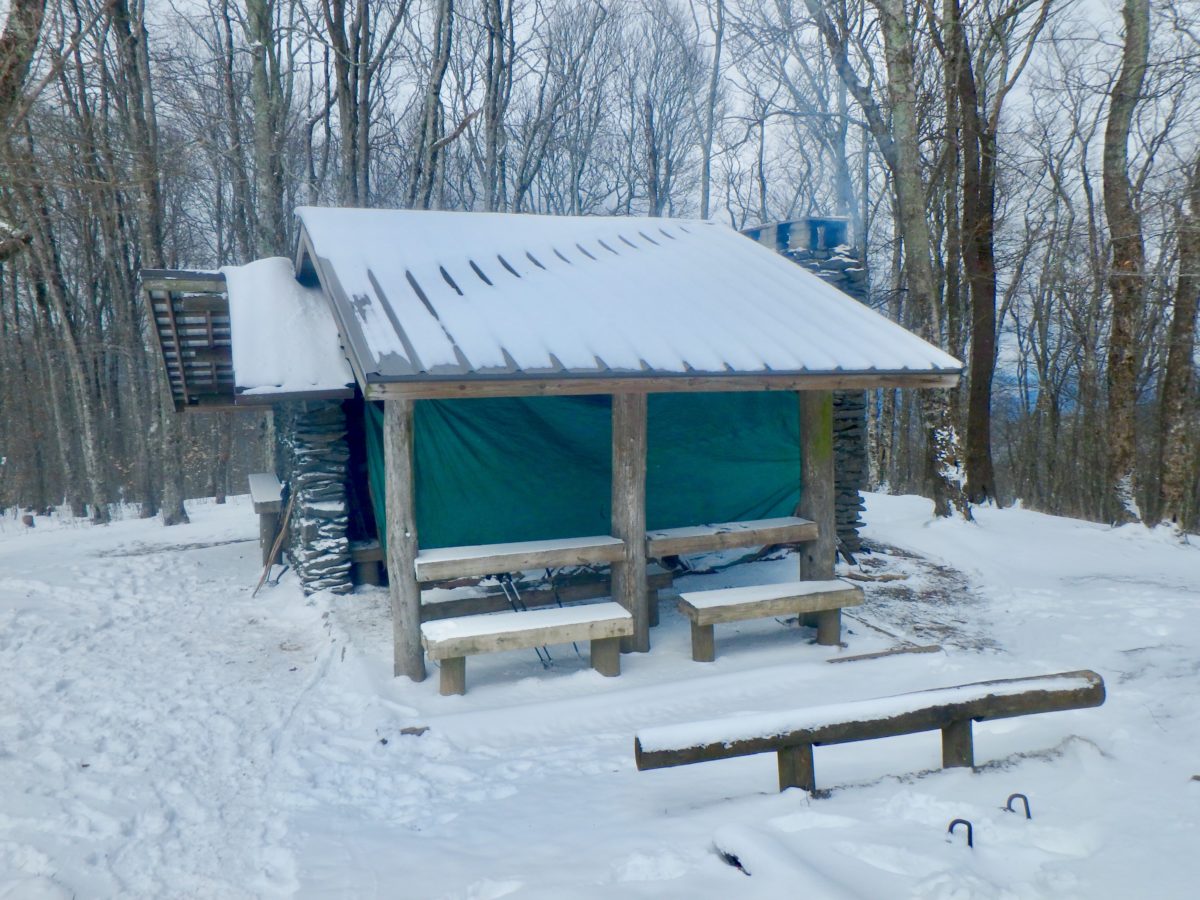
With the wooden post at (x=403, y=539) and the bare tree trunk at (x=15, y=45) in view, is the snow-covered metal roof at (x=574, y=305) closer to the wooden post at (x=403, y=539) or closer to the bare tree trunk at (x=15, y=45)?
the wooden post at (x=403, y=539)

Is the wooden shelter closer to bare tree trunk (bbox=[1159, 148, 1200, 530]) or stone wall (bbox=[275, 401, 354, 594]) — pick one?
stone wall (bbox=[275, 401, 354, 594])

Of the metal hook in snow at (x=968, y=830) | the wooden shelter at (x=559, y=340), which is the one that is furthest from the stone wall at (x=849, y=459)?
the metal hook in snow at (x=968, y=830)

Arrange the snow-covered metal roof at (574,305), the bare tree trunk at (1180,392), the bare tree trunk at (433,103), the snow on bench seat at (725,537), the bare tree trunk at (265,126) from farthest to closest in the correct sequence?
1. the bare tree trunk at (433,103)
2. the bare tree trunk at (265,126)
3. the bare tree trunk at (1180,392)
4. the snow on bench seat at (725,537)
5. the snow-covered metal roof at (574,305)

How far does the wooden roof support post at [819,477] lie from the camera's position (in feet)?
24.5

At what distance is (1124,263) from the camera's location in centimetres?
1127

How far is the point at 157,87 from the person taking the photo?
57.0 ft

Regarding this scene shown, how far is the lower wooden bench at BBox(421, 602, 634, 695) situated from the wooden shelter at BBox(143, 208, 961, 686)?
42 centimetres

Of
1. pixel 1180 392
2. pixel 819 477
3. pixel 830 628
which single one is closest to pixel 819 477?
pixel 819 477

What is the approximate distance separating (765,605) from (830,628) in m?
0.71

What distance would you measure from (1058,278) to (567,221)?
18.4 meters

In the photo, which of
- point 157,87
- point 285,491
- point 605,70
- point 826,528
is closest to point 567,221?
point 826,528

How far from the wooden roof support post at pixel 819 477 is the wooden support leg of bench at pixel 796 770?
3711 millimetres

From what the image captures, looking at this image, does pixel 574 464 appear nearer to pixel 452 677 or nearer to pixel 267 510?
pixel 452 677

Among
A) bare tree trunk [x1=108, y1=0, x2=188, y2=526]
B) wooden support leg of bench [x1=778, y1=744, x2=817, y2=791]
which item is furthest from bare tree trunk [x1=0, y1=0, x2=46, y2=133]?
bare tree trunk [x1=108, y1=0, x2=188, y2=526]
